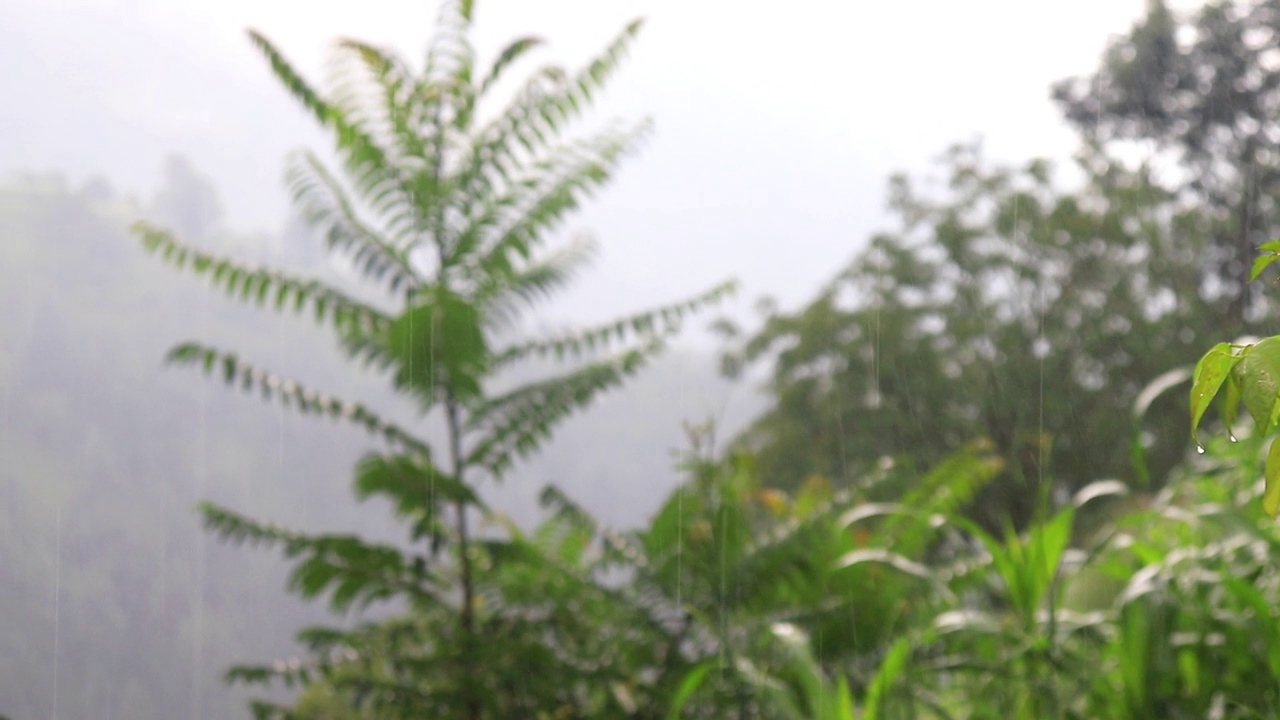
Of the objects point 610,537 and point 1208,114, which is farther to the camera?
point 1208,114

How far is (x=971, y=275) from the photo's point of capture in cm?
1669

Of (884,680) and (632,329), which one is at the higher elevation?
(632,329)

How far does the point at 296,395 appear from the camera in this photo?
10.6ft

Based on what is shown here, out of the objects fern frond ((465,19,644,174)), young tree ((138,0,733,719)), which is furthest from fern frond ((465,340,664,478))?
fern frond ((465,19,644,174))

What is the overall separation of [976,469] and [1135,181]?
1287 centimetres

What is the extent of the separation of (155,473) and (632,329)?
64629mm

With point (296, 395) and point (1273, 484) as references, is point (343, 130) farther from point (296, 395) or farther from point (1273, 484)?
point (1273, 484)

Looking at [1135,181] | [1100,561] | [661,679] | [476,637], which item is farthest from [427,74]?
[1135,181]

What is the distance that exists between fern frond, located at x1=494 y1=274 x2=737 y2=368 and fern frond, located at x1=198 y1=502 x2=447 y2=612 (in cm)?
75

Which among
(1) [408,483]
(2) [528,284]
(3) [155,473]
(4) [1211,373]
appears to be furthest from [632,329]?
(3) [155,473]

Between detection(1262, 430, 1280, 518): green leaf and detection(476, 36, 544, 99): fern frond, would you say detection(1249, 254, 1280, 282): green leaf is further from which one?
detection(476, 36, 544, 99): fern frond

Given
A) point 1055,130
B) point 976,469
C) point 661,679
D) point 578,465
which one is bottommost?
point 661,679

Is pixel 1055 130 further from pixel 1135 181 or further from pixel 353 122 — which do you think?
pixel 353 122

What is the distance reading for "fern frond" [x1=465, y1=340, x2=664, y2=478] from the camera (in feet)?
11.2
